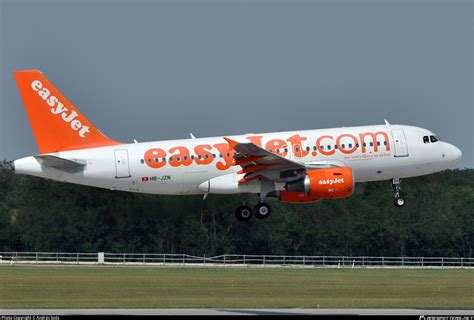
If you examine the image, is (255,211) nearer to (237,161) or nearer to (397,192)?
(237,161)

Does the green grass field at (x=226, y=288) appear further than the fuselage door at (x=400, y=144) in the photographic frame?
No

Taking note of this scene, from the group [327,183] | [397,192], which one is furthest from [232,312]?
[397,192]

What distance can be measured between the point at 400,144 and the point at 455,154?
4.14 m

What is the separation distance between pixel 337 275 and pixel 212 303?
2488cm

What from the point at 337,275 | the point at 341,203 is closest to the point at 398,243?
the point at 341,203

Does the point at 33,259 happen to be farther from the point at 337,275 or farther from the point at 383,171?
the point at 383,171

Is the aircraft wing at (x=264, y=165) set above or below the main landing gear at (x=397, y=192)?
above

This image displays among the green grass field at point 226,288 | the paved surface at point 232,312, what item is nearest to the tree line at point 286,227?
the green grass field at point 226,288

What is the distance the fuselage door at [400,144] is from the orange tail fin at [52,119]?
15774mm

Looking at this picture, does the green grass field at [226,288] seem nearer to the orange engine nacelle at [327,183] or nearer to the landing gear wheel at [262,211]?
the landing gear wheel at [262,211]

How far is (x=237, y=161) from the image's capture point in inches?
2687

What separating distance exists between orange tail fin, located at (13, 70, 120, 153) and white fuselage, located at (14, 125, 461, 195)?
1.03m

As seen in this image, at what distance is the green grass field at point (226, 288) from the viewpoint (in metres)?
58.4

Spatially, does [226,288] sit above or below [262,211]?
below
